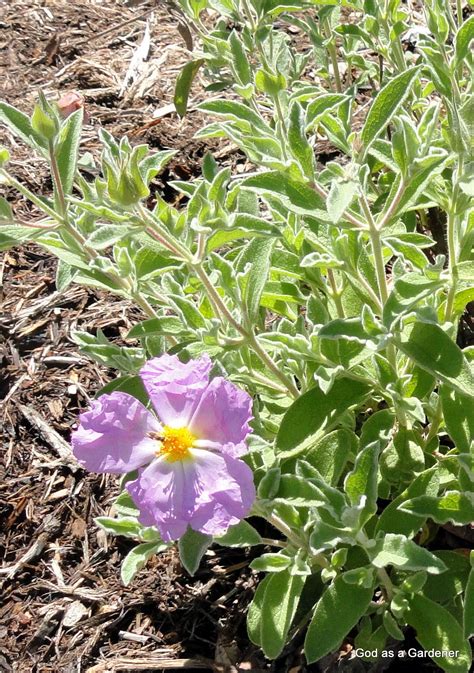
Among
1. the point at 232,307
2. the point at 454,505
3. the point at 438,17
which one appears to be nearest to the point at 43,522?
the point at 232,307

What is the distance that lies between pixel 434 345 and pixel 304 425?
449 mm

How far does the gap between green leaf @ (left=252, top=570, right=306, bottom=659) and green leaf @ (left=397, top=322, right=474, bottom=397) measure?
0.73m

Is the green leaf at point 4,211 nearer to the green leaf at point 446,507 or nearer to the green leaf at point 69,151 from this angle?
the green leaf at point 69,151

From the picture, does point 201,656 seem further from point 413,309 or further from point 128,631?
point 413,309

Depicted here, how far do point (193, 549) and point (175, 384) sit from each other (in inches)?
20.9

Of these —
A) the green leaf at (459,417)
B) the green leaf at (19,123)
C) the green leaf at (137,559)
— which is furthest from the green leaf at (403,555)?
the green leaf at (19,123)

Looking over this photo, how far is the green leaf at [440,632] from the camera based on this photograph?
2371 millimetres

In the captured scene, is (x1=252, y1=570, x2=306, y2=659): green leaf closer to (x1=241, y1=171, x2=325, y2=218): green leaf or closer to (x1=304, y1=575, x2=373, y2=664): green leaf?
(x1=304, y1=575, x2=373, y2=664): green leaf

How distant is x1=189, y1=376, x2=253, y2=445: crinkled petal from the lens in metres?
2.05

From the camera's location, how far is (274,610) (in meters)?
2.53

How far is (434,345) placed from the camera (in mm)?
2295

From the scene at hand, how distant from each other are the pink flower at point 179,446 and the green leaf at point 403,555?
406 mm

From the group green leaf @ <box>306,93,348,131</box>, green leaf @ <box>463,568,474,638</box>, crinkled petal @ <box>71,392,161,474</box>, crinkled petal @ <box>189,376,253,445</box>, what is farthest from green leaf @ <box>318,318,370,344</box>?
green leaf @ <box>463,568,474,638</box>

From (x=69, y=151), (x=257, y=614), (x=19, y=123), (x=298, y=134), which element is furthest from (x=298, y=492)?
(x=19, y=123)
